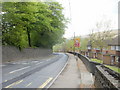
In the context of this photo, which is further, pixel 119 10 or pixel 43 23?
pixel 43 23

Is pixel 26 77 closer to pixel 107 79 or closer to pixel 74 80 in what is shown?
pixel 74 80

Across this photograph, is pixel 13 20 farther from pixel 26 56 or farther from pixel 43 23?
pixel 43 23

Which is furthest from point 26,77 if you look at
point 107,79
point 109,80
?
point 109,80

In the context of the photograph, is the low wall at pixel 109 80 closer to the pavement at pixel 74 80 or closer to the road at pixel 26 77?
the pavement at pixel 74 80

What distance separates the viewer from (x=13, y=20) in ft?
64.7

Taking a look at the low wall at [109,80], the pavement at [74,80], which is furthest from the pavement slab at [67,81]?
the low wall at [109,80]

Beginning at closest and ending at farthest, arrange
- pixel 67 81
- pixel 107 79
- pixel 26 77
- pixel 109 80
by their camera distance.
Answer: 1. pixel 109 80
2. pixel 107 79
3. pixel 67 81
4. pixel 26 77

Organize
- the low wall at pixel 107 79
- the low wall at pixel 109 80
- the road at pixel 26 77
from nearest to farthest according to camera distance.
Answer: the low wall at pixel 109 80 < the low wall at pixel 107 79 < the road at pixel 26 77

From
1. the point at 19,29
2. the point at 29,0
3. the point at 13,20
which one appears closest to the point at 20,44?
the point at 19,29

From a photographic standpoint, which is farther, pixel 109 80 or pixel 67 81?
pixel 67 81

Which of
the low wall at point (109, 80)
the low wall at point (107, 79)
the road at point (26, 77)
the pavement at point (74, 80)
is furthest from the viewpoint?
the pavement at point (74, 80)

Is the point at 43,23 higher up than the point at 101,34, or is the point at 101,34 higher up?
the point at 43,23

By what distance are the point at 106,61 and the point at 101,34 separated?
6.60 metres

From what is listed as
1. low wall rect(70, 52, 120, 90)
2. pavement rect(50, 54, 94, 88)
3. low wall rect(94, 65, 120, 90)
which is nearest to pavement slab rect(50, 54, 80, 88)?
pavement rect(50, 54, 94, 88)
